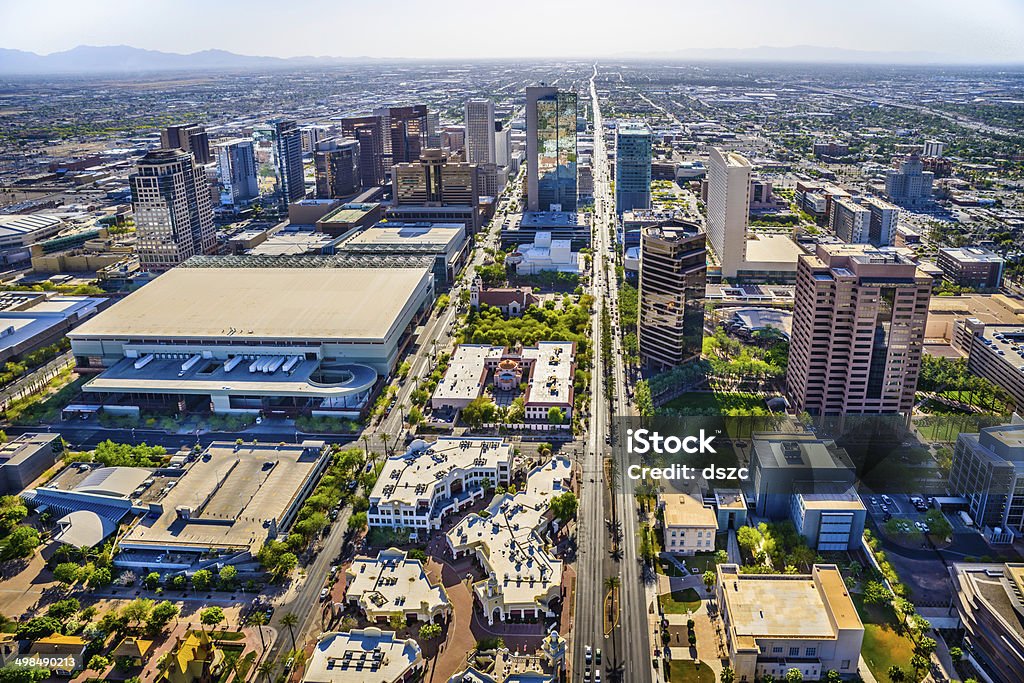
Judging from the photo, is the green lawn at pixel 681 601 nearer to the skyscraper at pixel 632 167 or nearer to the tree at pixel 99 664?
the tree at pixel 99 664

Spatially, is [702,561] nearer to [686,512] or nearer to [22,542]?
[686,512]

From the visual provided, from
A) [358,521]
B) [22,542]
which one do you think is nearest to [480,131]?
[358,521]

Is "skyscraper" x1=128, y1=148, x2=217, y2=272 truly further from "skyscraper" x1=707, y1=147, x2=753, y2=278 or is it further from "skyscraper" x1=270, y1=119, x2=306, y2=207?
"skyscraper" x1=707, y1=147, x2=753, y2=278

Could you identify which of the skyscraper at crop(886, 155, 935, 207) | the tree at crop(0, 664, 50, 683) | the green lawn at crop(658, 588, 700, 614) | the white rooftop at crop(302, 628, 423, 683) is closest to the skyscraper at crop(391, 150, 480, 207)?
the skyscraper at crop(886, 155, 935, 207)

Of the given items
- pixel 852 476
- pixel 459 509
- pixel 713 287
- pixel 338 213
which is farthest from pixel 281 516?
pixel 338 213

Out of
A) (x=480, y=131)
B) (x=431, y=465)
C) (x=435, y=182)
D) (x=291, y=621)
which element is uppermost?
(x=480, y=131)

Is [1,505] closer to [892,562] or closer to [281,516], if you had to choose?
[281,516]
